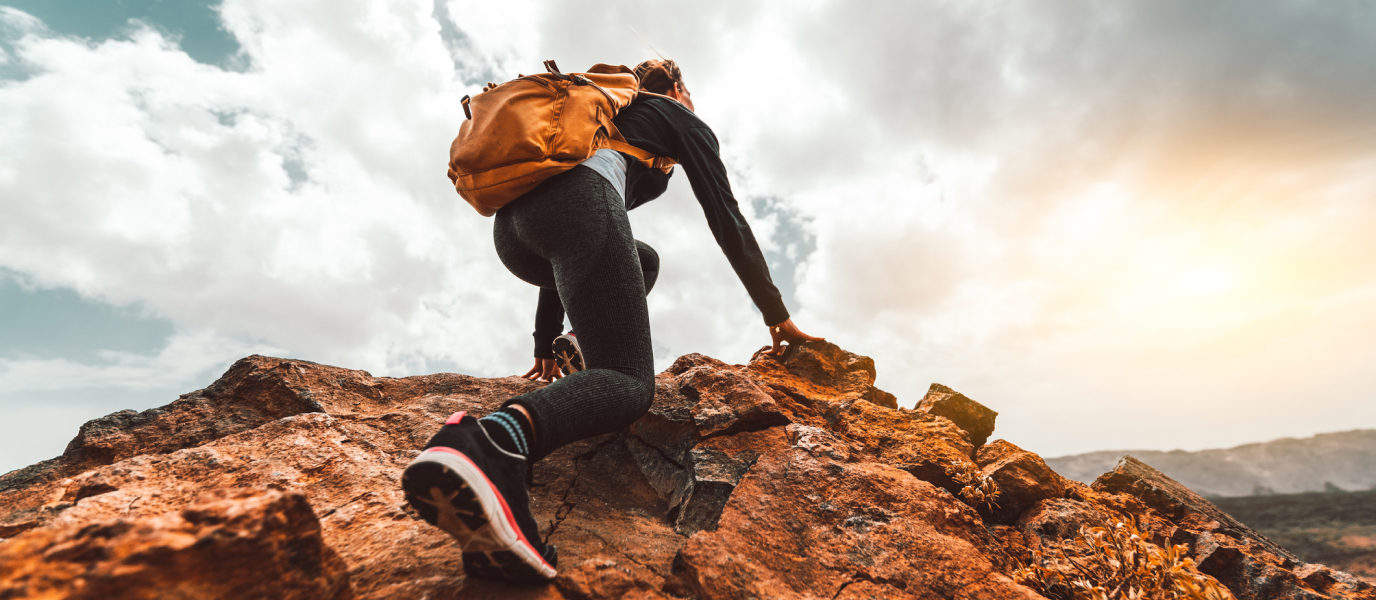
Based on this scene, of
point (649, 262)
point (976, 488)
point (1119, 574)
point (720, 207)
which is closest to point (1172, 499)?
point (976, 488)

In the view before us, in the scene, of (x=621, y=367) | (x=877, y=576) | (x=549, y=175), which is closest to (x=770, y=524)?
(x=877, y=576)

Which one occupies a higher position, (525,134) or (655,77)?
(655,77)

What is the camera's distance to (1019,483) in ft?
6.51

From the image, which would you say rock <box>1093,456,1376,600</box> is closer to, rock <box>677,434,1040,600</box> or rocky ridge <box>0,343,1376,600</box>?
rocky ridge <box>0,343,1376,600</box>

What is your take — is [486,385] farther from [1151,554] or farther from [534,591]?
[1151,554]

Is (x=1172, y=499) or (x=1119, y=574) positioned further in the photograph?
(x=1172, y=499)

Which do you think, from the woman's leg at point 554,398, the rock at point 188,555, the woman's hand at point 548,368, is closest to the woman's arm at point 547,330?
the woman's hand at point 548,368

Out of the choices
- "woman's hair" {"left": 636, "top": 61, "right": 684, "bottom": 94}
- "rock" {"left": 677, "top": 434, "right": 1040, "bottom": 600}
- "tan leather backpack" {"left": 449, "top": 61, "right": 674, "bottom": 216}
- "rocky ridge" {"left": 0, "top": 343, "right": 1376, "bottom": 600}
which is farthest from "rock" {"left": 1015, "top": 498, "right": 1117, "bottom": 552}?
"woman's hair" {"left": 636, "top": 61, "right": 684, "bottom": 94}

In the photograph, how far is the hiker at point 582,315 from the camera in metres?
1.06

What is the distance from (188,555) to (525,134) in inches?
50.1

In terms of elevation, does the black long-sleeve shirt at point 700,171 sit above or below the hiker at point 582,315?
above

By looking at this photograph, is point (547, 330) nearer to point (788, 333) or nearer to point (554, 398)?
point (788, 333)

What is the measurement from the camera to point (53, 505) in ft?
4.81

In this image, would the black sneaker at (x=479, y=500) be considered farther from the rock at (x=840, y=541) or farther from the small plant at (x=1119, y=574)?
the small plant at (x=1119, y=574)
